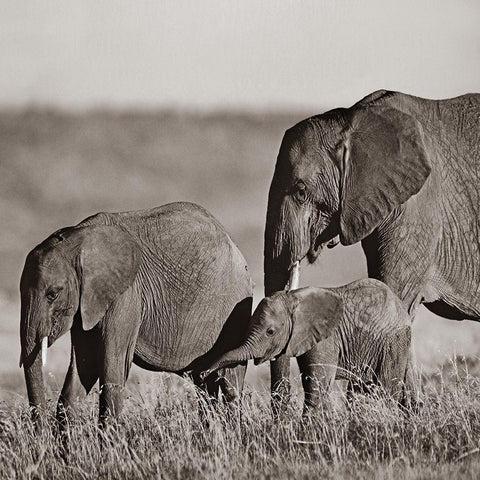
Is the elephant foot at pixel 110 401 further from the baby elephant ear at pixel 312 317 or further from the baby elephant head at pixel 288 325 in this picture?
the baby elephant ear at pixel 312 317

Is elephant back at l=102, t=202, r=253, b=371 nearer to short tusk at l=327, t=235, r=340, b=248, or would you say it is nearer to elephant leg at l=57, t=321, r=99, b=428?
elephant leg at l=57, t=321, r=99, b=428

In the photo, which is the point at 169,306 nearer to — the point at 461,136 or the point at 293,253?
the point at 293,253

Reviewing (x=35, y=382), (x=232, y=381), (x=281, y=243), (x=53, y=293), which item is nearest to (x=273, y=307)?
(x=281, y=243)

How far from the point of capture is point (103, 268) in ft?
48.2

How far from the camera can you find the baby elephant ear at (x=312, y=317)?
48.7ft

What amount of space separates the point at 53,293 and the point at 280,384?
2.52m

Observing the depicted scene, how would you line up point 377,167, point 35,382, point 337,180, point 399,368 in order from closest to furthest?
point 35,382 → point 399,368 → point 337,180 → point 377,167

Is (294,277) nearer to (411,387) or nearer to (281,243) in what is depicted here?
(281,243)

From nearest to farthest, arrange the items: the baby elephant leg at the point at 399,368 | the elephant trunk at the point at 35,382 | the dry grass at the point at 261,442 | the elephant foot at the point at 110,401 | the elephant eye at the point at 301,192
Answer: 1. the dry grass at the point at 261,442
2. the elephant foot at the point at 110,401
3. the elephant trunk at the point at 35,382
4. the baby elephant leg at the point at 399,368
5. the elephant eye at the point at 301,192

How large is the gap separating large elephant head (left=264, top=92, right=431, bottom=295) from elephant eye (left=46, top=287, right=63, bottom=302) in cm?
227

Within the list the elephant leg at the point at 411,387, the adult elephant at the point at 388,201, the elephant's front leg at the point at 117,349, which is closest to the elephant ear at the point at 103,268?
the elephant's front leg at the point at 117,349

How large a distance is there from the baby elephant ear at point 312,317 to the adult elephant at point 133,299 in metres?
0.80

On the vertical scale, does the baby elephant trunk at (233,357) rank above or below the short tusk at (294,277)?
below

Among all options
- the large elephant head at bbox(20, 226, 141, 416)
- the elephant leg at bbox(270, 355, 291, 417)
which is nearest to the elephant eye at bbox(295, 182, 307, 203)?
the elephant leg at bbox(270, 355, 291, 417)
